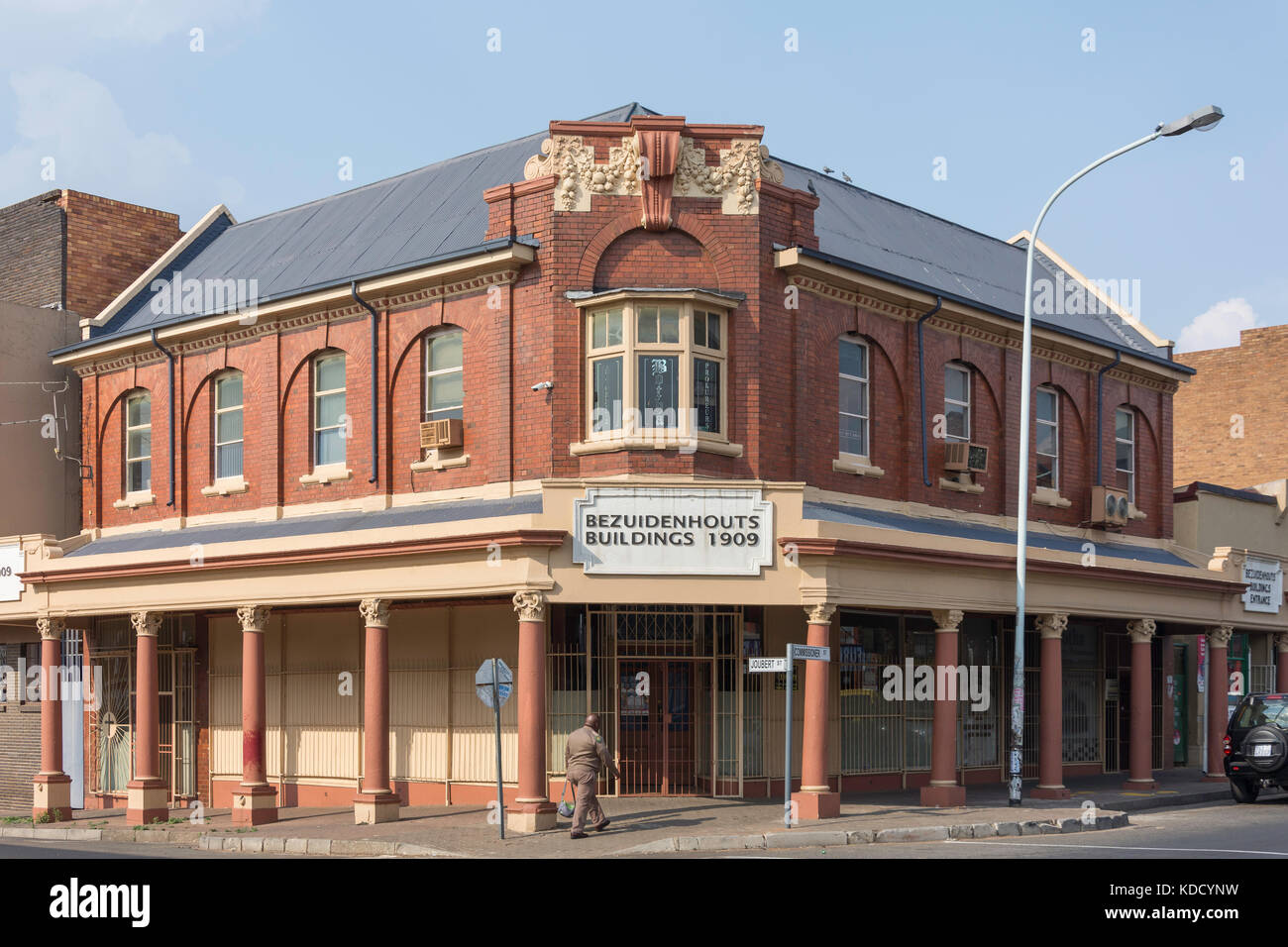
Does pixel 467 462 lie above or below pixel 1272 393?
below

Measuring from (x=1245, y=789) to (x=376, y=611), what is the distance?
1388 centimetres

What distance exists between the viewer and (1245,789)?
23.9 m

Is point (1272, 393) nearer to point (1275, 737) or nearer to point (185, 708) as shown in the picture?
point (1275, 737)

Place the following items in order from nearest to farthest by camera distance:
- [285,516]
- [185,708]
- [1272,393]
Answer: [285,516]
[185,708]
[1272,393]

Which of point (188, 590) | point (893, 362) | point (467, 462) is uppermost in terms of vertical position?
point (893, 362)

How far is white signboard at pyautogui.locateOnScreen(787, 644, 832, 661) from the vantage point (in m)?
19.0

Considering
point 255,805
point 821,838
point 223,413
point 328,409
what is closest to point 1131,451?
point 821,838

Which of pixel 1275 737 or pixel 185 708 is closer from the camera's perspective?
pixel 1275 737

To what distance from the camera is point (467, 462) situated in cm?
2261

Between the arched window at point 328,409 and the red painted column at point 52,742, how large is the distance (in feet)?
19.3

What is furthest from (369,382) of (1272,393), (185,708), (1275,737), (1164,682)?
(1272,393)

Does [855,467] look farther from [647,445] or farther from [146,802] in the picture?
[146,802]

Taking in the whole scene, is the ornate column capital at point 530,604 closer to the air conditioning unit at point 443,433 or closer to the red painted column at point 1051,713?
the air conditioning unit at point 443,433

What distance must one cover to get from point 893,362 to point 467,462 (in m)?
7.14
